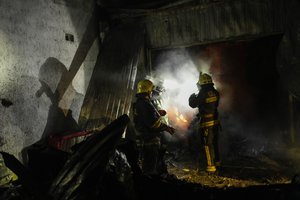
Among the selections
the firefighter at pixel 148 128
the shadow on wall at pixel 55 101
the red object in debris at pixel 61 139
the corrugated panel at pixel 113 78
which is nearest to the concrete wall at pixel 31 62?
the shadow on wall at pixel 55 101

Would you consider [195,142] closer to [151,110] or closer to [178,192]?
[151,110]

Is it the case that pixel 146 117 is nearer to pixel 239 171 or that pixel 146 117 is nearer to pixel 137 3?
pixel 239 171

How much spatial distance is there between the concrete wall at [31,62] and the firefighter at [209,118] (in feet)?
11.7

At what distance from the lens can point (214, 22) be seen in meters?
9.06

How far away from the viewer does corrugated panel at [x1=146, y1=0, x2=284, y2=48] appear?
839 centimetres

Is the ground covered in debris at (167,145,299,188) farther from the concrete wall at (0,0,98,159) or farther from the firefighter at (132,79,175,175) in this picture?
the concrete wall at (0,0,98,159)

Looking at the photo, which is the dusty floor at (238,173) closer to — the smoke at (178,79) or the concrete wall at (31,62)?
the smoke at (178,79)

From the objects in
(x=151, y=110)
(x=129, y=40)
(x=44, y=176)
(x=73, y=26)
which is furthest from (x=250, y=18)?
(x=44, y=176)

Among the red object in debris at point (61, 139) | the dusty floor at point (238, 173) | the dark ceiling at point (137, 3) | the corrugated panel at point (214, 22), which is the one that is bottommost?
the dusty floor at point (238, 173)

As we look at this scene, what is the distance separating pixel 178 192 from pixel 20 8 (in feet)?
18.8

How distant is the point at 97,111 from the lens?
331 inches

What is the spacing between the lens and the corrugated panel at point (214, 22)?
8.39 metres

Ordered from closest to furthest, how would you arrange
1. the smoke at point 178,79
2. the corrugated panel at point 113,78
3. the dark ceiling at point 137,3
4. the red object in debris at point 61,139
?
the red object in debris at point 61,139
the corrugated panel at point 113,78
the dark ceiling at point 137,3
the smoke at point 178,79

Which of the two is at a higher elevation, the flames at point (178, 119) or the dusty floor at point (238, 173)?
the flames at point (178, 119)
